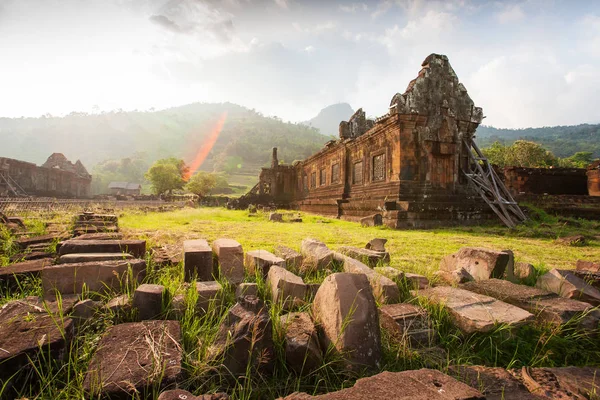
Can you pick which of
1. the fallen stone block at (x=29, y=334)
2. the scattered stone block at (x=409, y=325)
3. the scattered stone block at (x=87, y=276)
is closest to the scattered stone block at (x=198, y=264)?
the scattered stone block at (x=87, y=276)

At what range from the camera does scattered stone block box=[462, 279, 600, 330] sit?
185cm

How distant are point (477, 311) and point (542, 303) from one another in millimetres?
518

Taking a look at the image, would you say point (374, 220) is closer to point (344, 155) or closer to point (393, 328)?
point (344, 155)

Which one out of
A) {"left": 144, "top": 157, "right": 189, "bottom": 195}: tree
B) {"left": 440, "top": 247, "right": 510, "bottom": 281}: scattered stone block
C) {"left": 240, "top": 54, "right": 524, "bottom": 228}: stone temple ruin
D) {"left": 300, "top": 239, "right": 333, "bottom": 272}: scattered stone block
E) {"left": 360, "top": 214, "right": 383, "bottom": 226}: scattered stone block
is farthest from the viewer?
{"left": 144, "top": 157, "right": 189, "bottom": 195}: tree

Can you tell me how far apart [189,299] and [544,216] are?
1345 centimetres

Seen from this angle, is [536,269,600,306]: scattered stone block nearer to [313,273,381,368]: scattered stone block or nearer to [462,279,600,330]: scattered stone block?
[462,279,600,330]: scattered stone block

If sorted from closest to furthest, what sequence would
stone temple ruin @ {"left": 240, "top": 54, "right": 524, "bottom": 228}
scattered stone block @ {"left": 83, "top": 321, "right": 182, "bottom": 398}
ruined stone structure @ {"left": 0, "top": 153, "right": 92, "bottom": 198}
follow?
1. scattered stone block @ {"left": 83, "top": 321, "right": 182, "bottom": 398}
2. stone temple ruin @ {"left": 240, "top": 54, "right": 524, "bottom": 228}
3. ruined stone structure @ {"left": 0, "top": 153, "right": 92, "bottom": 198}

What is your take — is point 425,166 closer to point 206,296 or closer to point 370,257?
point 370,257

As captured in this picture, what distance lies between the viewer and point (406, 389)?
1.08 m

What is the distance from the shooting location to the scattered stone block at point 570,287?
2.21 m

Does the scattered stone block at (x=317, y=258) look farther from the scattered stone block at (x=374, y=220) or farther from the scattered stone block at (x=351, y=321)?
the scattered stone block at (x=374, y=220)

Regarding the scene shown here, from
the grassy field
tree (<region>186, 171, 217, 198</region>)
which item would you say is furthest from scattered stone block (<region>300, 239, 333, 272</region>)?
tree (<region>186, 171, 217, 198</region>)

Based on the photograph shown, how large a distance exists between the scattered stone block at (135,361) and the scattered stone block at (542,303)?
225 cm

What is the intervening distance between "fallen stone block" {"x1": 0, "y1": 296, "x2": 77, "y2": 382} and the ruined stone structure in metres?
31.0
